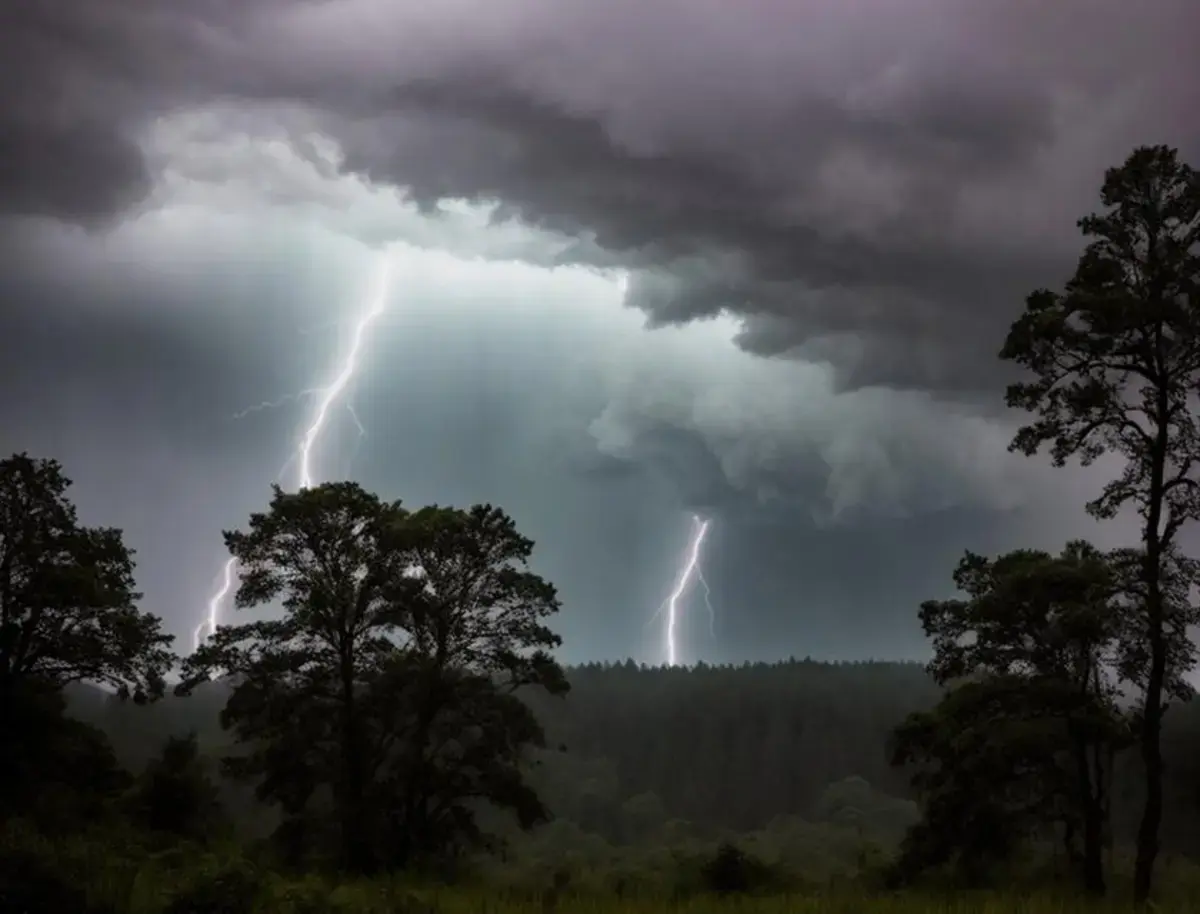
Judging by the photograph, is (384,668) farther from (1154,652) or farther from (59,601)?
(1154,652)

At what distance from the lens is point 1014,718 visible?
2897cm

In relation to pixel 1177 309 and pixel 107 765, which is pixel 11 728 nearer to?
pixel 107 765

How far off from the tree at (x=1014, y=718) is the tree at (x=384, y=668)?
1288 centimetres

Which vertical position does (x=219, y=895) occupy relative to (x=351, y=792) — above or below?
above

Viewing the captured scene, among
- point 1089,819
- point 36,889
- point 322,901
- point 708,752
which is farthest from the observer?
point 708,752

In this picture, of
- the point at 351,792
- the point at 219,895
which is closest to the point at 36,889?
the point at 219,895

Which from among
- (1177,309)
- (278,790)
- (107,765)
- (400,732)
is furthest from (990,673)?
(107,765)

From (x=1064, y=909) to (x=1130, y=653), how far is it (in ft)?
30.1

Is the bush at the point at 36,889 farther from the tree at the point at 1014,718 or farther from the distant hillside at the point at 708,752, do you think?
the distant hillside at the point at 708,752

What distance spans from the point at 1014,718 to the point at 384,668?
1957 cm

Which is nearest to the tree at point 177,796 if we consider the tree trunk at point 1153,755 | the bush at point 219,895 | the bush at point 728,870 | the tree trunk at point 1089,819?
the bush at point 728,870

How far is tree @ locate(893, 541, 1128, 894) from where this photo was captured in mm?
27938

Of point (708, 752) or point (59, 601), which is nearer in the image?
point (59, 601)

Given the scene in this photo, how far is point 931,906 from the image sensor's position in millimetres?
12570
